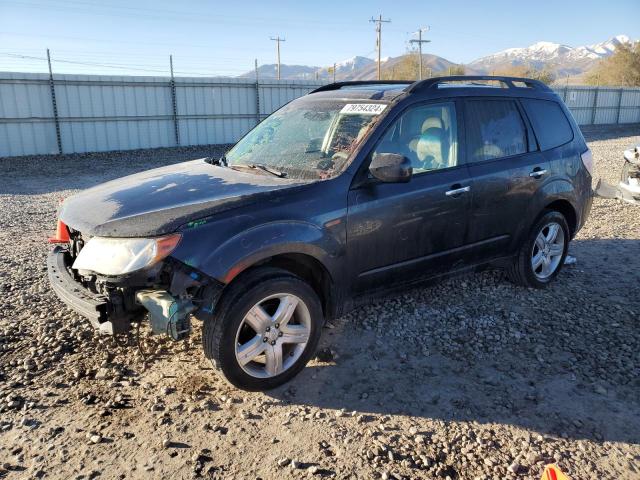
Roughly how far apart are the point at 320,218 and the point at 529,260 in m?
2.52

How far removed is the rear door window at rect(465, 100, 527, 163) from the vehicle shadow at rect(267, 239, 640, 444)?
52.9 inches

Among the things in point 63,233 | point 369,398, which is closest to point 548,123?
point 369,398

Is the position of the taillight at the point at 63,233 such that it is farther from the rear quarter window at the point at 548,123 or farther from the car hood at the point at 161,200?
the rear quarter window at the point at 548,123

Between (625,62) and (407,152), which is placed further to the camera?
(625,62)

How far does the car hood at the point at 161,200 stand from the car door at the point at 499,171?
1672 mm

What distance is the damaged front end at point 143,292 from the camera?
297 cm

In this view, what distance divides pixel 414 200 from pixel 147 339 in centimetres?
226

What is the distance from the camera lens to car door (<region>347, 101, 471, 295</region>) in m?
3.72

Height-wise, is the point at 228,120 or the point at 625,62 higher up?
the point at 625,62

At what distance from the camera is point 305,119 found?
4.39m

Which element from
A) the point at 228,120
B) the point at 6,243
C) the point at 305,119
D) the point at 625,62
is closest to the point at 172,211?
the point at 305,119

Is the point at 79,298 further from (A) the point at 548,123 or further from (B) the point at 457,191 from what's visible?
(A) the point at 548,123

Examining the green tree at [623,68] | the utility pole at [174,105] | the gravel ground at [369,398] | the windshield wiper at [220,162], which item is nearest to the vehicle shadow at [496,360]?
the gravel ground at [369,398]

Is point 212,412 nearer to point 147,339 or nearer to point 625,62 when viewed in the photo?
point 147,339
